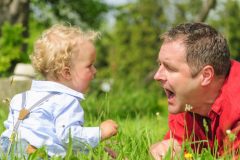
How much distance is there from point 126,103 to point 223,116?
5449 millimetres

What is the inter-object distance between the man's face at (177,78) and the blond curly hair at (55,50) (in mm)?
416

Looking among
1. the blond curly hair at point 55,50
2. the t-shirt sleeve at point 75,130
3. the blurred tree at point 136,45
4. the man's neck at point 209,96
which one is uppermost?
the blurred tree at point 136,45

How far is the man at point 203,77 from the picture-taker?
2.74 metres

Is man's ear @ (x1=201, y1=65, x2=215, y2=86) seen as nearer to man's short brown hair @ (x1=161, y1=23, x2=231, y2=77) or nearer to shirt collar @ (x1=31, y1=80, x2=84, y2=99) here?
man's short brown hair @ (x1=161, y1=23, x2=231, y2=77)

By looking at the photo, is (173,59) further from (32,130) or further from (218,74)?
(32,130)

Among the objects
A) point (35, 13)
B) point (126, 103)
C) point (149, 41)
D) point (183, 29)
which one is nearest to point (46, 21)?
point (35, 13)

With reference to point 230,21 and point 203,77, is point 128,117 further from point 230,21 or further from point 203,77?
point 230,21

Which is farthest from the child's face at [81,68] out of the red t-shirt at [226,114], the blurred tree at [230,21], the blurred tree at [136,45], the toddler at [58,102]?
the blurred tree at [230,21]

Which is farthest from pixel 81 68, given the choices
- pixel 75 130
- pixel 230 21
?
pixel 230 21

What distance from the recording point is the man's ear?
275 cm

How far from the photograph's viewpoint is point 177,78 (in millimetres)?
2752

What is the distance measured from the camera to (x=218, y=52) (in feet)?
9.11

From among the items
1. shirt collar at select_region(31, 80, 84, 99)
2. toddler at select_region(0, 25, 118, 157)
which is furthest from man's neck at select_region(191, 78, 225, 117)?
shirt collar at select_region(31, 80, 84, 99)

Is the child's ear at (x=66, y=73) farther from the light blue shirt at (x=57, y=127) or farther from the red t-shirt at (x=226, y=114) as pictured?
the red t-shirt at (x=226, y=114)
